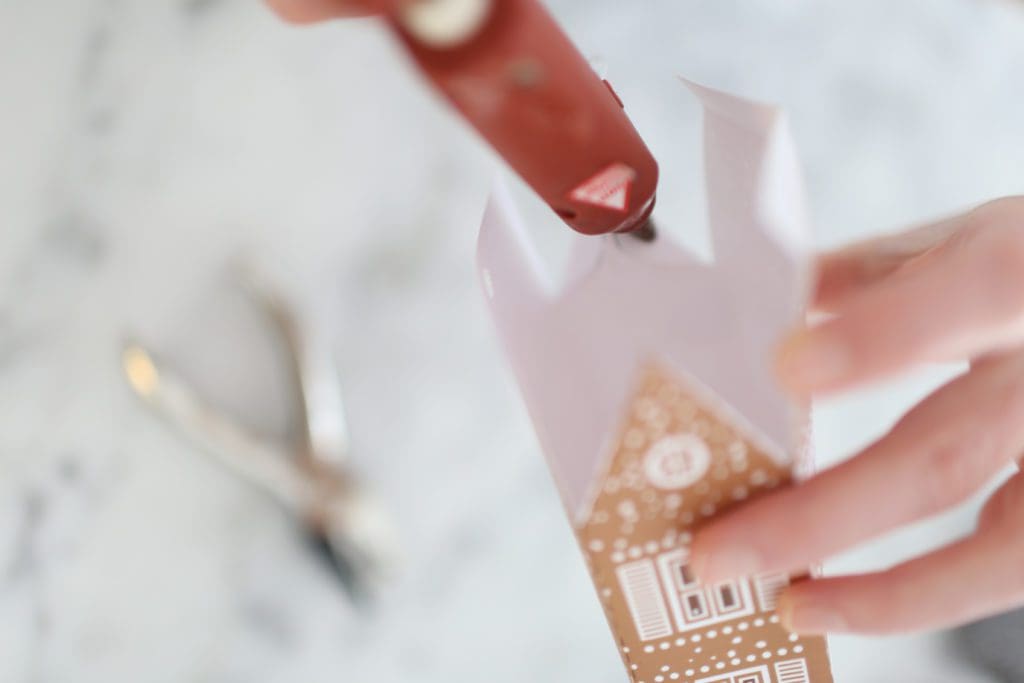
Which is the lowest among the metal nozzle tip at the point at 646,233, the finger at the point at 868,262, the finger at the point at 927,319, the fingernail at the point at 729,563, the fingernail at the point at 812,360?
the finger at the point at 868,262

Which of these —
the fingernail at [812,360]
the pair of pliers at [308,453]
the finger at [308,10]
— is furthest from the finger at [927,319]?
the pair of pliers at [308,453]

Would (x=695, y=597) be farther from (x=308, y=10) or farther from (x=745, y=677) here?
(x=308, y=10)

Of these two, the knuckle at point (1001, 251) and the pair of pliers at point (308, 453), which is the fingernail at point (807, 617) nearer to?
the knuckle at point (1001, 251)

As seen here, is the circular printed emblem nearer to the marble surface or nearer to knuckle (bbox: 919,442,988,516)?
knuckle (bbox: 919,442,988,516)

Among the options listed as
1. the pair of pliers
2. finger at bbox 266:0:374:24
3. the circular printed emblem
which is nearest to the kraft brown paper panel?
the circular printed emblem

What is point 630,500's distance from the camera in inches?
9.7

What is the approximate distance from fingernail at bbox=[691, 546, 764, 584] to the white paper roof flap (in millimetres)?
26

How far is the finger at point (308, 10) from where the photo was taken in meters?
0.23

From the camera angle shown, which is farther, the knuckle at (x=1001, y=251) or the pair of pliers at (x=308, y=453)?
the pair of pliers at (x=308, y=453)

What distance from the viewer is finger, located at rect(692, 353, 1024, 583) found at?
248mm

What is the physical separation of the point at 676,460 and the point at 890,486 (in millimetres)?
63

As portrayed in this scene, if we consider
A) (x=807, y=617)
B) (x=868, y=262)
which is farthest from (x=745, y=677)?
(x=868, y=262)

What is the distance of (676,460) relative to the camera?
24 centimetres

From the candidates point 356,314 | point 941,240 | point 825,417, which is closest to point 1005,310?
point 941,240
